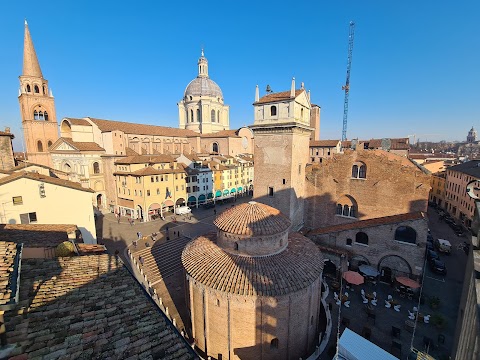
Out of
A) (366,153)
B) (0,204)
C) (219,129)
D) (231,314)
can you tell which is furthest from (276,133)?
(219,129)

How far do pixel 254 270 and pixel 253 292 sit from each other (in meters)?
Result: 1.39

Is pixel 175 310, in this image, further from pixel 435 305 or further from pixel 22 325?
pixel 435 305

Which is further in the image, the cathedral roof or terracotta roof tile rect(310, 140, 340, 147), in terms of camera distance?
terracotta roof tile rect(310, 140, 340, 147)

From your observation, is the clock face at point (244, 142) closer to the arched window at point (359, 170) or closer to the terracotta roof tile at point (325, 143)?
the terracotta roof tile at point (325, 143)

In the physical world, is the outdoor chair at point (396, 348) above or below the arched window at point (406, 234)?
below

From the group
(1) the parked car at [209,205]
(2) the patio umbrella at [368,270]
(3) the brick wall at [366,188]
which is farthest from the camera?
(1) the parked car at [209,205]

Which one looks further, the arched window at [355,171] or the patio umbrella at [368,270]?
the arched window at [355,171]

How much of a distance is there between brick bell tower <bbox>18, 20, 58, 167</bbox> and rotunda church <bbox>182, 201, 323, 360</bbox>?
163 ft

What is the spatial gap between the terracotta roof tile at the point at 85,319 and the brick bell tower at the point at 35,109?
48587 millimetres

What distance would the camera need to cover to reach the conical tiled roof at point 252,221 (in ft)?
48.5

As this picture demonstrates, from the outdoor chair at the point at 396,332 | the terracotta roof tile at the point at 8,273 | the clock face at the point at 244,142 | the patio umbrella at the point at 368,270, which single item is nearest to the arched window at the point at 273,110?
the patio umbrella at the point at 368,270

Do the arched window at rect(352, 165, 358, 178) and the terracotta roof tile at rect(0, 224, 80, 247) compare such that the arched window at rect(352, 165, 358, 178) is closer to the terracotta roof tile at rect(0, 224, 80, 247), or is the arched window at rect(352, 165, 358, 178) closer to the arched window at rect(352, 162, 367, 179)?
the arched window at rect(352, 162, 367, 179)

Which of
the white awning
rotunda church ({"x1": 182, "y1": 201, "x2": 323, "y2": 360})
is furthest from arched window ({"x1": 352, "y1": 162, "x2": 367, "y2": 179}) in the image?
the white awning

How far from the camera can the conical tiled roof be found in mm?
14788
